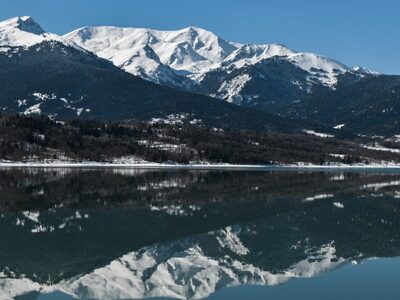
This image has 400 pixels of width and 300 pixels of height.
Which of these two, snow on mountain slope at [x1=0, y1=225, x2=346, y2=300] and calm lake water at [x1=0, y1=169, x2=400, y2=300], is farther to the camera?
calm lake water at [x1=0, y1=169, x2=400, y2=300]

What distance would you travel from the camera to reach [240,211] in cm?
8219

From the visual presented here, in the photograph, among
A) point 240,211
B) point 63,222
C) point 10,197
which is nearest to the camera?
point 63,222

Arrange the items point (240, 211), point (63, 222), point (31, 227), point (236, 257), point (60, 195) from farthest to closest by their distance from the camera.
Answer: point (60, 195) < point (240, 211) < point (63, 222) < point (31, 227) < point (236, 257)

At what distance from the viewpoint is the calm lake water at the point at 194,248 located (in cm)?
3584

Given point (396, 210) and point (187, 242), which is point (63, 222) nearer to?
point (187, 242)

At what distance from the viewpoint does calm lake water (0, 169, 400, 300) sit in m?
35.8

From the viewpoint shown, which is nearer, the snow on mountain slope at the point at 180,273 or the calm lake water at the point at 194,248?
the snow on mountain slope at the point at 180,273

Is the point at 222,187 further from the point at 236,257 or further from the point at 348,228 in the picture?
the point at 236,257

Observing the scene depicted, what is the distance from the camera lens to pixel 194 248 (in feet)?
167

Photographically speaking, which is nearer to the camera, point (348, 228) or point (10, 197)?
point (348, 228)

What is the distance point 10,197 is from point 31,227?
32.4 metres

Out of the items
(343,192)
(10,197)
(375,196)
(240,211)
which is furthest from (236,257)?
(343,192)

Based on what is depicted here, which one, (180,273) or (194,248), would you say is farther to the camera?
(194,248)

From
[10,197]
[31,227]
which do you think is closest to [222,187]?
[10,197]
